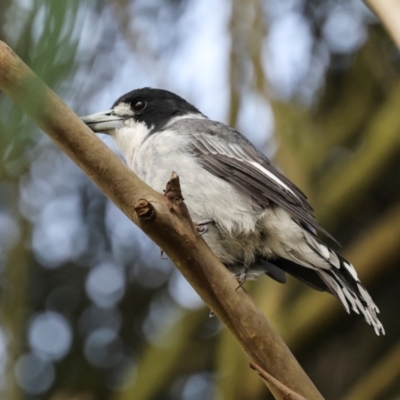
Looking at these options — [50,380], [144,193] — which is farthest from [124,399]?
[144,193]

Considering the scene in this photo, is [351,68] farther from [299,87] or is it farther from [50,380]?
[50,380]

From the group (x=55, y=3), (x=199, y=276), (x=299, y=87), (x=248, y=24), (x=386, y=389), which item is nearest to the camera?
(x=55, y=3)

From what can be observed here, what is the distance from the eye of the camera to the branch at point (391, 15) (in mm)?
1504

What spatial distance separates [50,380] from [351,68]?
218cm

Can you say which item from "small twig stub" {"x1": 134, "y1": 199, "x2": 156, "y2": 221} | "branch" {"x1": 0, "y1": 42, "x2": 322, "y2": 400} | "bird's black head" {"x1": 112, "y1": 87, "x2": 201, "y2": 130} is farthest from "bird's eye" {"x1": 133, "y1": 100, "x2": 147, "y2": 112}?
"small twig stub" {"x1": 134, "y1": 199, "x2": 156, "y2": 221}

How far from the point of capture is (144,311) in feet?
11.0

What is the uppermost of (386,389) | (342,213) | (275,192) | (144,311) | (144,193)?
(144,193)

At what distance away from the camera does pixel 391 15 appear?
152cm

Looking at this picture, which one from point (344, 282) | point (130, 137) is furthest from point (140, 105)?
point (344, 282)

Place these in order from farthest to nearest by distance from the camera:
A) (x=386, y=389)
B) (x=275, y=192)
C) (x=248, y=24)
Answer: (x=248, y=24), (x=386, y=389), (x=275, y=192)

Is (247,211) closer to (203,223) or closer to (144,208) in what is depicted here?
(203,223)

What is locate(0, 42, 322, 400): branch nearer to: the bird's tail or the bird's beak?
the bird's tail

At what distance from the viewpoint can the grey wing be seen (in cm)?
216

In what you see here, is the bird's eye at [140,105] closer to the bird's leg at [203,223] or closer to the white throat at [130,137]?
the white throat at [130,137]
